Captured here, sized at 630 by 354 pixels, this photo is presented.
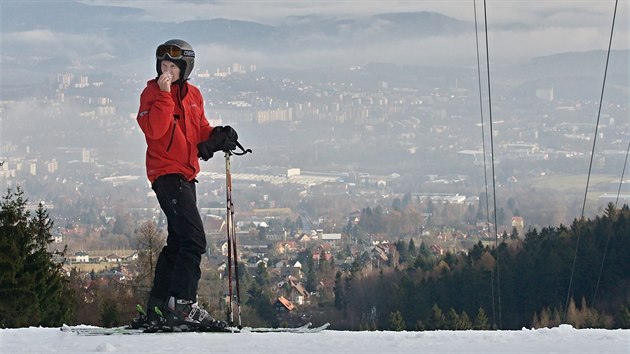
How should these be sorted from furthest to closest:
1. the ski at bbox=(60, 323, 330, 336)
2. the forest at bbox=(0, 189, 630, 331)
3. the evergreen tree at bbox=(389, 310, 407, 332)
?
the forest at bbox=(0, 189, 630, 331) < the evergreen tree at bbox=(389, 310, 407, 332) < the ski at bbox=(60, 323, 330, 336)

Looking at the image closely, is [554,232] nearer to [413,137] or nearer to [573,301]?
[573,301]

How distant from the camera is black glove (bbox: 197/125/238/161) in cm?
721

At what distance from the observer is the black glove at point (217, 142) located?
23.7ft

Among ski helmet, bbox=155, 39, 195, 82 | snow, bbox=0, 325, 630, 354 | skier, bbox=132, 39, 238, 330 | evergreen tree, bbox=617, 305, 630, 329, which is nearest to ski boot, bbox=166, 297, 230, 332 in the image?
skier, bbox=132, 39, 238, 330

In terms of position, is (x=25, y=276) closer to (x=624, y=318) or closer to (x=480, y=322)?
(x=480, y=322)

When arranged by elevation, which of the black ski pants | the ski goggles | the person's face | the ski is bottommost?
the ski

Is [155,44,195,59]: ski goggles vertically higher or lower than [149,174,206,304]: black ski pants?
higher

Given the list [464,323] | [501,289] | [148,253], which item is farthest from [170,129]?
[501,289]

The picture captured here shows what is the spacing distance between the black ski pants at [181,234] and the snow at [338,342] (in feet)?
1.61

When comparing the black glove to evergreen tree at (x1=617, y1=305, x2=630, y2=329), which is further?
evergreen tree at (x1=617, y1=305, x2=630, y2=329)

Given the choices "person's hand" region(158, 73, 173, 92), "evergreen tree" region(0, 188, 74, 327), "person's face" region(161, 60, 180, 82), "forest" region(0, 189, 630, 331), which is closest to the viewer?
"person's hand" region(158, 73, 173, 92)

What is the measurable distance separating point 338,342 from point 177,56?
1.96m

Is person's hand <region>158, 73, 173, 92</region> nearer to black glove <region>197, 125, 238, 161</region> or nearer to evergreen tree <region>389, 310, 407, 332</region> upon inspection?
black glove <region>197, 125, 238, 161</region>

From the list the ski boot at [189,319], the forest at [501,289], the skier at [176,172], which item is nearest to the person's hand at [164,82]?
the skier at [176,172]
